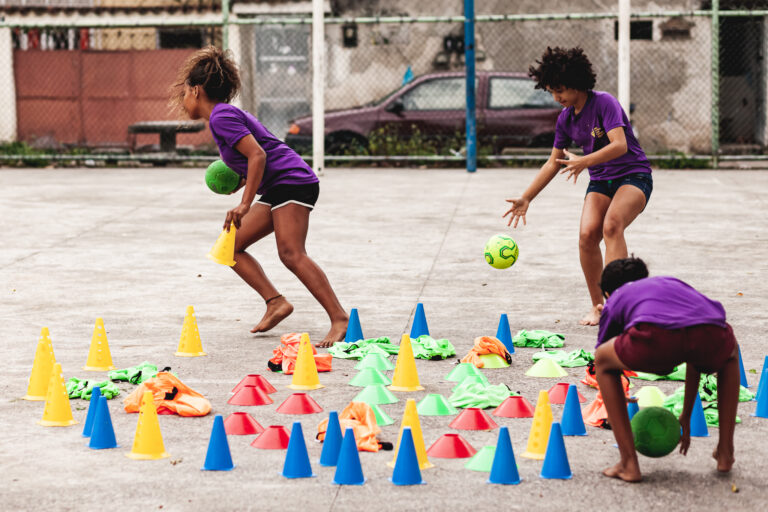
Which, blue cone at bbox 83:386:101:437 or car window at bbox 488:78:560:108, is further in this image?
car window at bbox 488:78:560:108

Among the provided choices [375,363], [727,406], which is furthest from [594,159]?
[727,406]

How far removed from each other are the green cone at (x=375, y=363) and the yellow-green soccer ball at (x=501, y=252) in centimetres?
144

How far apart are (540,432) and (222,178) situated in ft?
11.2

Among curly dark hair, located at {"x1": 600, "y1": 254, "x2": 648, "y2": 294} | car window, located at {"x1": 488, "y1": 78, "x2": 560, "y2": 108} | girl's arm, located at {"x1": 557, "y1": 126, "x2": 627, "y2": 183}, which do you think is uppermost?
car window, located at {"x1": 488, "y1": 78, "x2": 560, "y2": 108}

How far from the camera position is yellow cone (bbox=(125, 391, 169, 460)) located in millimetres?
4578

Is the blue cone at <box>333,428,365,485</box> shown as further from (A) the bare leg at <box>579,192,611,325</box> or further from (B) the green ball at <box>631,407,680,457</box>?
(A) the bare leg at <box>579,192,611,325</box>

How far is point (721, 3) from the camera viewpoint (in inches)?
875

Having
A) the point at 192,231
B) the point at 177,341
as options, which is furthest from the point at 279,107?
the point at 177,341

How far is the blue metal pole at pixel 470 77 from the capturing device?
16453mm

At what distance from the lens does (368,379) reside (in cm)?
586

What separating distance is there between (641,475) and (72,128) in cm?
2160

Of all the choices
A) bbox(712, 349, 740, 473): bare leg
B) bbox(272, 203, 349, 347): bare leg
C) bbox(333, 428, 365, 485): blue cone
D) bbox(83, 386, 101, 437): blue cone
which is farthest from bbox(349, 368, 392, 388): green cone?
bbox(712, 349, 740, 473): bare leg

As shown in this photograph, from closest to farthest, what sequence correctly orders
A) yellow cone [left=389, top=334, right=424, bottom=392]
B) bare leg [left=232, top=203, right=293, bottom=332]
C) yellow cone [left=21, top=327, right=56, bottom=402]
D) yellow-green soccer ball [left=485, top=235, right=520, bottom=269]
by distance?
1. yellow cone [left=21, top=327, right=56, bottom=402]
2. yellow cone [left=389, top=334, right=424, bottom=392]
3. bare leg [left=232, top=203, right=293, bottom=332]
4. yellow-green soccer ball [left=485, top=235, right=520, bottom=269]

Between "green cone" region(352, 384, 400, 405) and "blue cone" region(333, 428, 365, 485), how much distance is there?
1149mm
